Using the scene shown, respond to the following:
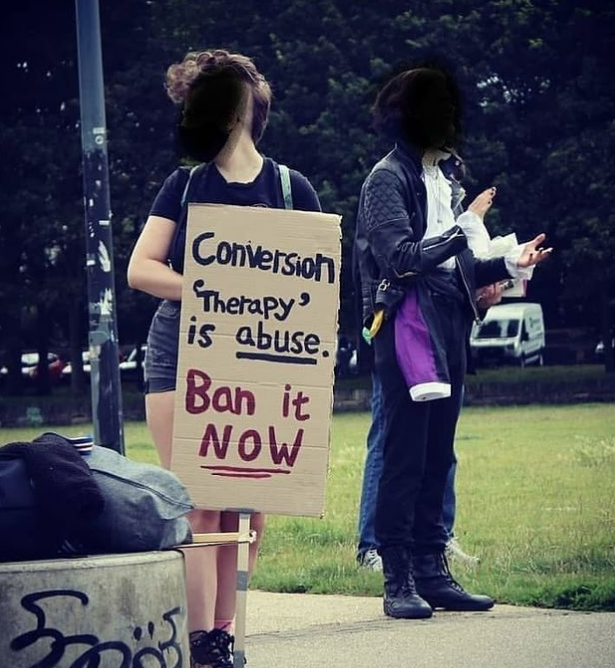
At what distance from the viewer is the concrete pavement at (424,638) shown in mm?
5590

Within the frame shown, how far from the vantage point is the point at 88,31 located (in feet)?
32.1

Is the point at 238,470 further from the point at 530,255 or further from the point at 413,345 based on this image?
the point at 530,255

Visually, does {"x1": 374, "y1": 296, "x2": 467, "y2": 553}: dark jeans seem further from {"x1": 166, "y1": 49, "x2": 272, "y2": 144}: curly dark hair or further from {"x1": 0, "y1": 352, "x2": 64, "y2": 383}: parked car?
{"x1": 0, "y1": 352, "x2": 64, "y2": 383}: parked car

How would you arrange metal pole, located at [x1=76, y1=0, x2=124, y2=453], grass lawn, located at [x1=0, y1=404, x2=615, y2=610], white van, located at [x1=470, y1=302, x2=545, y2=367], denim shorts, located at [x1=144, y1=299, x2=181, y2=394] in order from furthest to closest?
white van, located at [x1=470, y1=302, x2=545, y2=367]
metal pole, located at [x1=76, y1=0, x2=124, y2=453]
grass lawn, located at [x1=0, y1=404, x2=615, y2=610]
denim shorts, located at [x1=144, y1=299, x2=181, y2=394]

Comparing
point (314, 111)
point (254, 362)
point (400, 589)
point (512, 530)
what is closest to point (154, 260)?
point (254, 362)

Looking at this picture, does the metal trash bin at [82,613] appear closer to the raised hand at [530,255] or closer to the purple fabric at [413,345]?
the purple fabric at [413,345]

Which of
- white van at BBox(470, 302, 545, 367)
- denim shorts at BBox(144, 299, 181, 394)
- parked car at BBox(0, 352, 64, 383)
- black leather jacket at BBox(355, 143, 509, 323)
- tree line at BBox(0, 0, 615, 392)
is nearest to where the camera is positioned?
denim shorts at BBox(144, 299, 181, 394)

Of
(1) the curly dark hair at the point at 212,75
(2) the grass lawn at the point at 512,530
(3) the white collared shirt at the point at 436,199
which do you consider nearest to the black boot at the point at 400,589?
(2) the grass lawn at the point at 512,530

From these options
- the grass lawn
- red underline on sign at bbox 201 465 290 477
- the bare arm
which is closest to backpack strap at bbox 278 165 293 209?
the bare arm

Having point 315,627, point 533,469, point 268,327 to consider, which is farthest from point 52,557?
point 533,469

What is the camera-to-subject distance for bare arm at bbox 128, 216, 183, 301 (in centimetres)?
541

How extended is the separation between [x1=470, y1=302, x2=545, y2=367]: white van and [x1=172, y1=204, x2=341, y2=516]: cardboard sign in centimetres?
4819

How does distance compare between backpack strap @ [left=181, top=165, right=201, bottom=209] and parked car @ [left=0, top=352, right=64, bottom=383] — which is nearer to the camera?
backpack strap @ [left=181, top=165, right=201, bottom=209]

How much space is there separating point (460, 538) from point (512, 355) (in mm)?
44878
